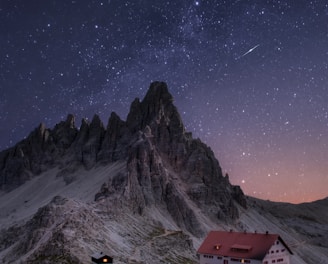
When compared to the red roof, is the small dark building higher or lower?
lower

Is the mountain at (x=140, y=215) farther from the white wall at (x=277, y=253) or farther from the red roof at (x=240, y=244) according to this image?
the white wall at (x=277, y=253)

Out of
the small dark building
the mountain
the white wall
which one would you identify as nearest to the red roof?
the white wall

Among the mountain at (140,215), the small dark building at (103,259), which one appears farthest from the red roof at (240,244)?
the small dark building at (103,259)

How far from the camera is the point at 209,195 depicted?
18188 centimetres

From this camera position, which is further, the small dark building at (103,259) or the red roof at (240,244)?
the red roof at (240,244)

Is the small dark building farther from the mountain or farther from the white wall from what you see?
the white wall

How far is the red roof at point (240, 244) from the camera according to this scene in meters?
79.3

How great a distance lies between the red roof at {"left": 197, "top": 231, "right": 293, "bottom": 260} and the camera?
79.3 metres

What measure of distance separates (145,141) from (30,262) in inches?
3699

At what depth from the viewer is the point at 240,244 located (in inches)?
3243

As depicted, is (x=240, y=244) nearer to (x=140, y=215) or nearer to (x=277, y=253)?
(x=277, y=253)

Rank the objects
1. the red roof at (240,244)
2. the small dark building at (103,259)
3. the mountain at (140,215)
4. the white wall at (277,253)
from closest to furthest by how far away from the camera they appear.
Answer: the small dark building at (103,259)
the red roof at (240,244)
the white wall at (277,253)
the mountain at (140,215)

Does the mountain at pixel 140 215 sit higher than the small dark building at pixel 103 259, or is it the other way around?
the mountain at pixel 140 215

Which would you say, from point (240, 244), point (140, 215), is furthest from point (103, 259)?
point (140, 215)
